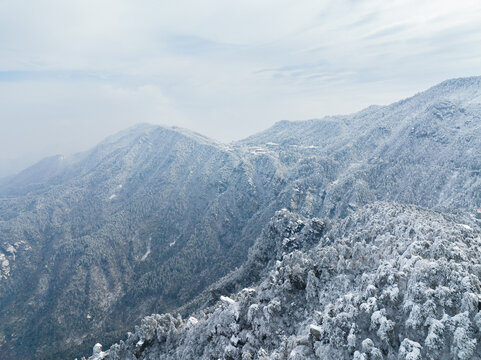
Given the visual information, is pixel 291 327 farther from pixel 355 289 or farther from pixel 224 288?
pixel 224 288

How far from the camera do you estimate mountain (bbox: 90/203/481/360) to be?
126ft

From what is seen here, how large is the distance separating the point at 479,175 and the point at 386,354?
221m

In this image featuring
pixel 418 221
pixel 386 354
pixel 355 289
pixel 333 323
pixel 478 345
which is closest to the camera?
pixel 478 345

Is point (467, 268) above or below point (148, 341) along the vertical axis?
above

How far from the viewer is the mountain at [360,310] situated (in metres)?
38.5

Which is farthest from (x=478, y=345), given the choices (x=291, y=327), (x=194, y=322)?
(x=194, y=322)

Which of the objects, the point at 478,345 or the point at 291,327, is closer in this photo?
the point at 478,345

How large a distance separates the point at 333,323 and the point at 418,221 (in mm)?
54681

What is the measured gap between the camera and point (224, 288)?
165 m

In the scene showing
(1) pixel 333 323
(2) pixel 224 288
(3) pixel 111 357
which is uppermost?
(1) pixel 333 323

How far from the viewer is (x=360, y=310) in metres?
46.3

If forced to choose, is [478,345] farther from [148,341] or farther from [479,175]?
[479,175]

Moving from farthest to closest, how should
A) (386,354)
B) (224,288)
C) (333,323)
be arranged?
(224,288) < (333,323) < (386,354)

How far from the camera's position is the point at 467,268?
4597 cm
